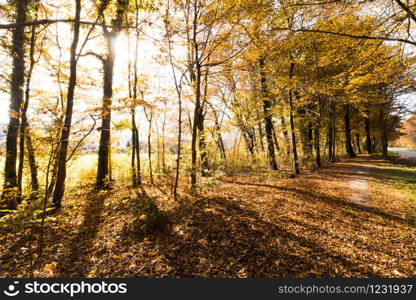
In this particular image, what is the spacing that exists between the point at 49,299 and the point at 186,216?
299 centimetres

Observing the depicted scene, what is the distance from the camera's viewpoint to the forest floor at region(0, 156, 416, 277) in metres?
3.17

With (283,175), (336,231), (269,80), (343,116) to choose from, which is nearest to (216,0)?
(269,80)

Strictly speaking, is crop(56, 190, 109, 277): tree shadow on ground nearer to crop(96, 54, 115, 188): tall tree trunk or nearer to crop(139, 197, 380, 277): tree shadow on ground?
crop(139, 197, 380, 277): tree shadow on ground

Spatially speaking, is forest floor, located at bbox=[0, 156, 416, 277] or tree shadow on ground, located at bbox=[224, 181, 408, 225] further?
tree shadow on ground, located at bbox=[224, 181, 408, 225]

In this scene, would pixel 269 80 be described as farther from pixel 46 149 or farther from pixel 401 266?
pixel 46 149

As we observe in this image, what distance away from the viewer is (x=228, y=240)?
12.5 feet

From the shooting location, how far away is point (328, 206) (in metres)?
5.93

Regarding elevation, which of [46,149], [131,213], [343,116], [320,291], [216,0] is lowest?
[320,291]

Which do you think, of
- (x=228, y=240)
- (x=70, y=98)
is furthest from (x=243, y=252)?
(x=70, y=98)

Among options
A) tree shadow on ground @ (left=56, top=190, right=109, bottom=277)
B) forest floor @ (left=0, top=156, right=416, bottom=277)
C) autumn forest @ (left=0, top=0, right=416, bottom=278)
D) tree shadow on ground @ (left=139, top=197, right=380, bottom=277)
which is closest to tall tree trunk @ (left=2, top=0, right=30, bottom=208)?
autumn forest @ (left=0, top=0, right=416, bottom=278)

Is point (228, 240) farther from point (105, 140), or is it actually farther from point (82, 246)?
point (105, 140)

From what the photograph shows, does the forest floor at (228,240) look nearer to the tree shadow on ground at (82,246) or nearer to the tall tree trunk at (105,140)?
the tree shadow on ground at (82,246)

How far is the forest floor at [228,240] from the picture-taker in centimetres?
317

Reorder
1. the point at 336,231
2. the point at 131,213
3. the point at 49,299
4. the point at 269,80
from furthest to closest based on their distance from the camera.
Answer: the point at 269,80 < the point at 131,213 < the point at 336,231 < the point at 49,299
